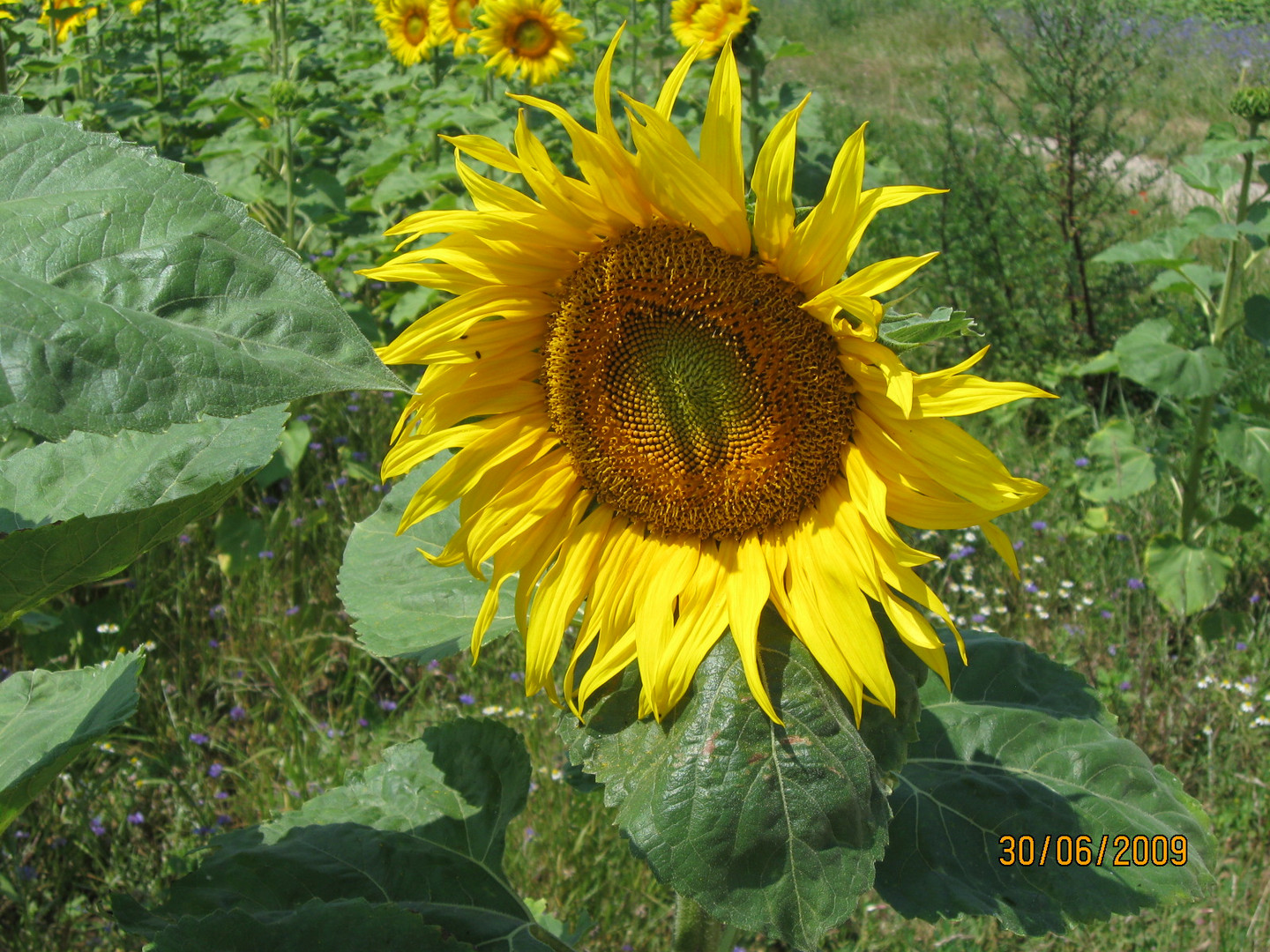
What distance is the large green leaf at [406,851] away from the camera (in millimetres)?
1627

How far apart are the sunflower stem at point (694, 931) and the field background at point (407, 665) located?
0.81 m

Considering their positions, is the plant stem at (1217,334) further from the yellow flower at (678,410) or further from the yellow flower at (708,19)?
the yellow flower at (678,410)

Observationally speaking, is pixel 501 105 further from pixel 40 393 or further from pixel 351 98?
pixel 40 393

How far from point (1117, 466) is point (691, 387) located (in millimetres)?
2836

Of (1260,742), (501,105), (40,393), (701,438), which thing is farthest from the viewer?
(501,105)

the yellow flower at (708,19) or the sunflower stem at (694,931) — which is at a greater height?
the yellow flower at (708,19)

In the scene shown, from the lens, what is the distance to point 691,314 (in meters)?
1.56

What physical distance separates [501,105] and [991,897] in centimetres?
428

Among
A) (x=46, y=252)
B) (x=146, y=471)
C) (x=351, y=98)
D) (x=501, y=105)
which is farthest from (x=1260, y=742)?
(x=351, y=98)

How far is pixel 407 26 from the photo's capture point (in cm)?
587

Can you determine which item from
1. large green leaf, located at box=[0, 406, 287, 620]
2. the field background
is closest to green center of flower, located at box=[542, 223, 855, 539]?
large green leaf, located at box=[0, 406, 287, 620]

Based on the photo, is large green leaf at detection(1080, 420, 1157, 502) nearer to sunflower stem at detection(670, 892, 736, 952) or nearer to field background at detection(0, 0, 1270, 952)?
field background at detection(0, 0, 1270, 952)

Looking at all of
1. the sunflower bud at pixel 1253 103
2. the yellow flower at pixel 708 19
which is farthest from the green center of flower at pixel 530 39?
the sunflower bud at pixel 1253 103

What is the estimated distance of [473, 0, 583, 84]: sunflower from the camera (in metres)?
4.95
